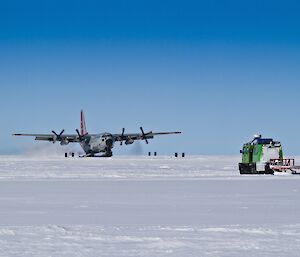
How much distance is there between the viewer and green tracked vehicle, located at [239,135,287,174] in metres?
32.9

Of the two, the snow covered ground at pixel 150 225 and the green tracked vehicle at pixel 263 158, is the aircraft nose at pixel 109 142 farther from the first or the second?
the snow covered ground at pixel 150 225

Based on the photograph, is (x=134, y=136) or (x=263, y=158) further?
(x=134, y=136)

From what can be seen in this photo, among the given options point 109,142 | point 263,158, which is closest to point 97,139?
point 109,142

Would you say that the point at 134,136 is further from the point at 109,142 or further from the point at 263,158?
the point at 263,158

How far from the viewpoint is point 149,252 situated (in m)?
A: 7.16

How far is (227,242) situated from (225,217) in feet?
9.88

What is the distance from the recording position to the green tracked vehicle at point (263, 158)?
32.9 meters

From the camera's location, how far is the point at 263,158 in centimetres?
3319

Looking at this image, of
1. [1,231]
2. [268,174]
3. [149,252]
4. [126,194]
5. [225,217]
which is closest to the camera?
[149,252]

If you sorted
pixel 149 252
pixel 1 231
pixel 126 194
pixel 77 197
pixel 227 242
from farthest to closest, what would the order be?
pixel 126 194, pixel 77 197, pixel 1 231, pixel 227 242, pixel 149 252

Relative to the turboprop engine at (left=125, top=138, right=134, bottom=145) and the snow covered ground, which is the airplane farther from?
the snow covered ground

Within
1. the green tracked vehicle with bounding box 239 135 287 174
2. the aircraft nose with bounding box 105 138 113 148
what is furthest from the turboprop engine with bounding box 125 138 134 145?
the green tracked vehicle with bounding box 239 135 287 174

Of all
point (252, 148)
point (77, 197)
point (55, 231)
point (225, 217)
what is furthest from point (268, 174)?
point (55, 231)

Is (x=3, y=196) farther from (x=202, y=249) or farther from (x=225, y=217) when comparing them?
(x=202, y=249)
